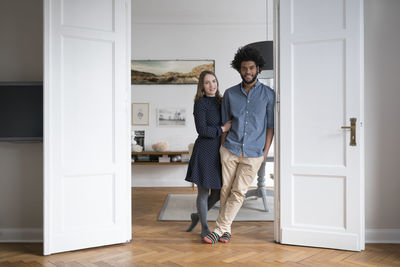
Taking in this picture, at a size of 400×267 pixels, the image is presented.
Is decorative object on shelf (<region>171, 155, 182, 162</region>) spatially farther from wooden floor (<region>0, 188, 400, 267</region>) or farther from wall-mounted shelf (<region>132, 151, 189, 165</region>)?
wooden floor (<region>0, 188, 400, 267</region>)

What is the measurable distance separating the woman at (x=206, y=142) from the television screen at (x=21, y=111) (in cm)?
132

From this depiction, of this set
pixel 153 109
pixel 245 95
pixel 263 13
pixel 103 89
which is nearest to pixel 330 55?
pixel 245 95

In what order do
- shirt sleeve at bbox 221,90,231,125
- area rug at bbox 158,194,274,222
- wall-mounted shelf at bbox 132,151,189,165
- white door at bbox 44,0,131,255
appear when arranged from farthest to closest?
wall-mounted shelf at bbox 132,151,189,165 → area rug at bbox 158,194,274,222 → shirt sleeve at bbox 221,90,231,125 → white door at bbox 44,0,131,255

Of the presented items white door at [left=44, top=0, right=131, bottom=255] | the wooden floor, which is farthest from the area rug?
white door at [left=44, top=0, right=131, bottom=255]

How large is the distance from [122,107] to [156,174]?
11.8ft

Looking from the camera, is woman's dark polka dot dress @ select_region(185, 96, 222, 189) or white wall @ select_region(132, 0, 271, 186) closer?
woman's dark polka dot dress @ select_region(185, 96, 222, 189)

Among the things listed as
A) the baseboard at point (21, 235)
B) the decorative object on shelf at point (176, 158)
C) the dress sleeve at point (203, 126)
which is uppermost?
the dress sleeve at point (203, 126)

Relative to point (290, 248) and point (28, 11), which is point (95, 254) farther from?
point (28, 11)

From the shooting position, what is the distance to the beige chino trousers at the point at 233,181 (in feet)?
9.05

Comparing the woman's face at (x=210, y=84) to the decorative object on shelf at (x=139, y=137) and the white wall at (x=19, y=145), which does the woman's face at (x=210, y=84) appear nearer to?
the white wall at (x=19, y=145)

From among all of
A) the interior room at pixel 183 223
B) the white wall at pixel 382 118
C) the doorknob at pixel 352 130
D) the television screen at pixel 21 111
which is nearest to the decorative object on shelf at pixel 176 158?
the interior room at pixel 183 223

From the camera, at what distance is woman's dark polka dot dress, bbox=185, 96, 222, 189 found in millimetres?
2805

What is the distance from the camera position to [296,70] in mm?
2729

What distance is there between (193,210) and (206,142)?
61.3 inches
